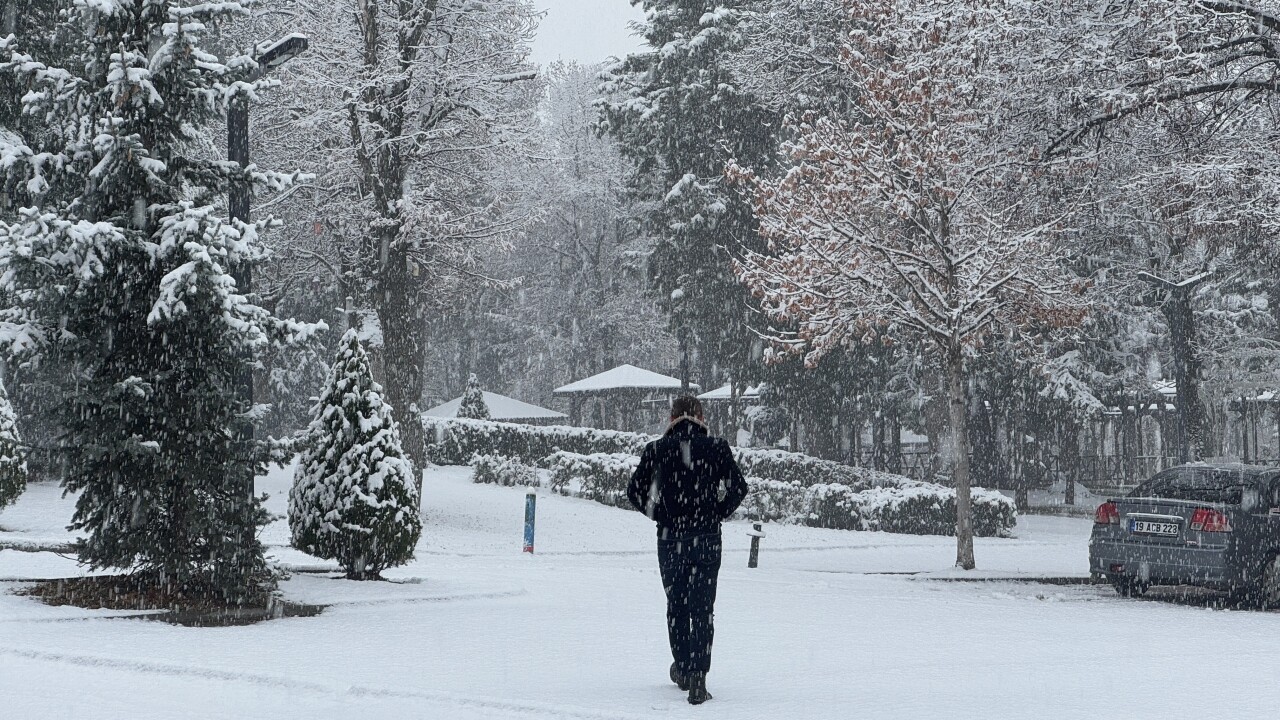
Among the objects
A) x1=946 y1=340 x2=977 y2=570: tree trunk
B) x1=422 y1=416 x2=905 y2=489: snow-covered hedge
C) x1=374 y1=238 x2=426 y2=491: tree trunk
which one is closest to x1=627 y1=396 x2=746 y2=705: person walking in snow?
x1=946 y1=340 x2=977 y2=570: tree trunk

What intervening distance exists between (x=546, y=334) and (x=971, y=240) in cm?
4654

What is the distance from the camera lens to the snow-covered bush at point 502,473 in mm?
30359

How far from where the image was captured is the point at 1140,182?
15570 mm

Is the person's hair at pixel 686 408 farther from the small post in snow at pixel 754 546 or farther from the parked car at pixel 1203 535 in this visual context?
the small post in snow at pixel 754 546

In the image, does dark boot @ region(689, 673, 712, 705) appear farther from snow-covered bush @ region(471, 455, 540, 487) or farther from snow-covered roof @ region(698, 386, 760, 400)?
snow-covered roof @ region(698, 386, 760, 400)

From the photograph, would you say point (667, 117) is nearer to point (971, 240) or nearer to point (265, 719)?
point (971, 240)

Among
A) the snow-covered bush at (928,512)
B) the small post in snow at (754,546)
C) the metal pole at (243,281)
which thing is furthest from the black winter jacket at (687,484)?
the snow-covered bush at (928,512)


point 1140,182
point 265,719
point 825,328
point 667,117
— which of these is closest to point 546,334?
point 667,117

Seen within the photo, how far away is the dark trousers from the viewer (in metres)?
7.39

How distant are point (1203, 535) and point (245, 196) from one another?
32.8 ft

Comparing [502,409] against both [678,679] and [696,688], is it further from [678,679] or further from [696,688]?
[696,688]

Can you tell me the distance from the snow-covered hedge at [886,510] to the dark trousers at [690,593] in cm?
2028

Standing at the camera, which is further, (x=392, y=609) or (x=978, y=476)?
(x=978, y=476)

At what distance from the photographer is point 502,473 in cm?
3039
